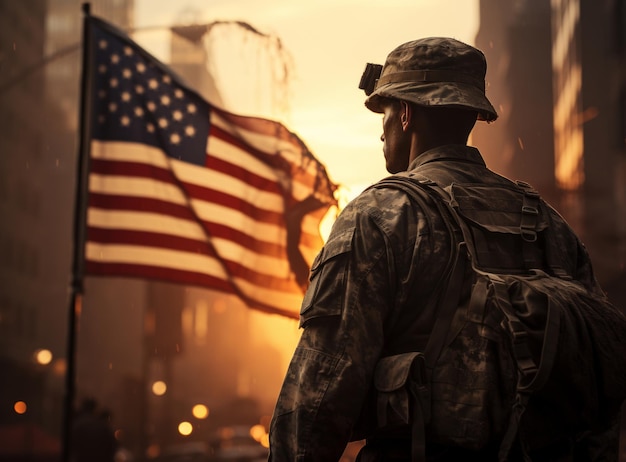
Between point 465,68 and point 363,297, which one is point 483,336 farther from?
point 465,68

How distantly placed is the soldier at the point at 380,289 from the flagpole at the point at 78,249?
5606mm

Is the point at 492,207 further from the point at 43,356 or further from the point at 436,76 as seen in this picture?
the point at 43,356

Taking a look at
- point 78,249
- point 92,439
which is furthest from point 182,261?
point 92,439

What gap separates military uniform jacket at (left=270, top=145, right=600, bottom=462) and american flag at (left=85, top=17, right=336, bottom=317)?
5358 millimetres

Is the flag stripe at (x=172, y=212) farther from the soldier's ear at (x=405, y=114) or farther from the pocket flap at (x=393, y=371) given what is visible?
the pocket flap at (x=393, y=371)

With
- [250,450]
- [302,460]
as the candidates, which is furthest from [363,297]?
[250,450]

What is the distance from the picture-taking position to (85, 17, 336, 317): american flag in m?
8.52

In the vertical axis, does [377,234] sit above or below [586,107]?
below

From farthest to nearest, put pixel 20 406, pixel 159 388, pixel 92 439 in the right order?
pixel 159 388 < pixel 20 406 < pixel 92 439

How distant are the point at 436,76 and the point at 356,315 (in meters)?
0.75

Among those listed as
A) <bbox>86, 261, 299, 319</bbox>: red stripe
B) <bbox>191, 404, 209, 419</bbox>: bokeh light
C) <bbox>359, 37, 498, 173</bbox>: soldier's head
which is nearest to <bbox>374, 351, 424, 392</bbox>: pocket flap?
<bbox>359, 37, 498, 173</bbox>: soldier's head

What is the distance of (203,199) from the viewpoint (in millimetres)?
8609

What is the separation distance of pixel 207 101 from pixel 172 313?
5874 cm

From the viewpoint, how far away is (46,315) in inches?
2734
